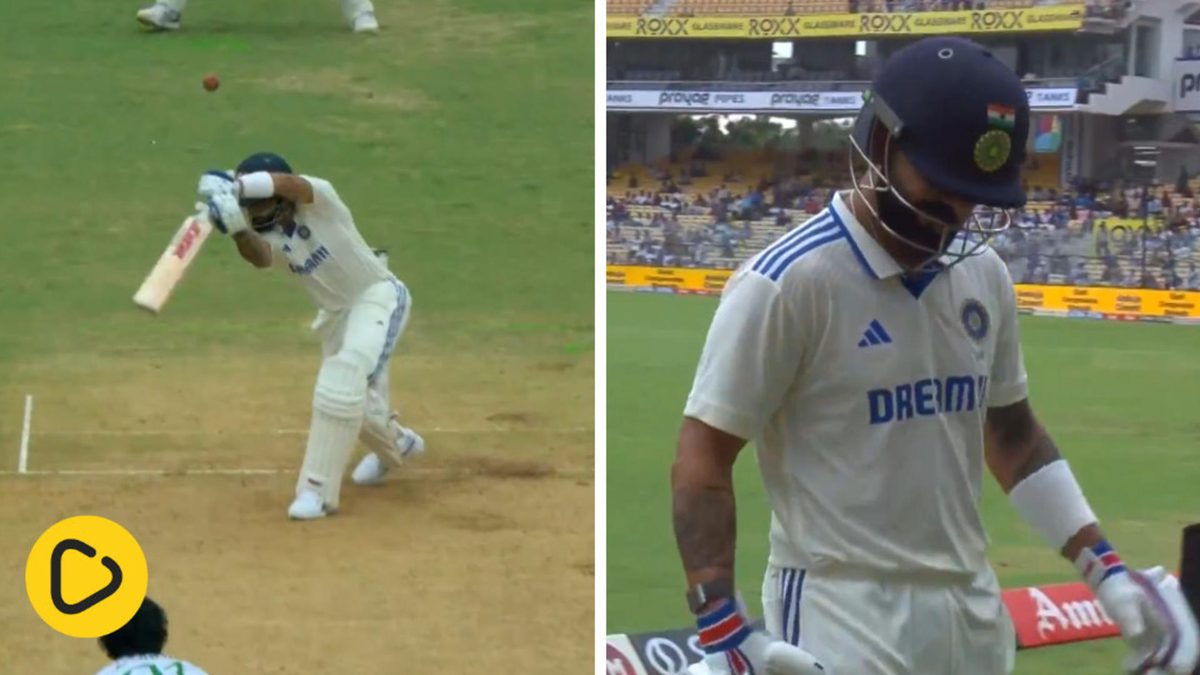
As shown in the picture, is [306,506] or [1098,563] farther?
[306,506]

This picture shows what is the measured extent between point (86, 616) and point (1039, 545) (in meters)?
2.35

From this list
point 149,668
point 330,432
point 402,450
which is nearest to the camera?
point 149,668

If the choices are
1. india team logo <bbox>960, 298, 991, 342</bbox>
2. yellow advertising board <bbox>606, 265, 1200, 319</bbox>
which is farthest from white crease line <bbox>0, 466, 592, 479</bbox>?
yellow advertising board <bbox>606, 265, 1200, 319</bbox>

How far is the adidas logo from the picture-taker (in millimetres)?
1725

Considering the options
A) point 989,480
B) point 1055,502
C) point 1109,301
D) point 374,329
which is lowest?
point 1109,301

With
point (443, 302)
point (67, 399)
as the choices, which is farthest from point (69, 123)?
point (443, 302)

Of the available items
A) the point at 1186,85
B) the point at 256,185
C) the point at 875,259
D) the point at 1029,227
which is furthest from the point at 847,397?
the point at 1029,227

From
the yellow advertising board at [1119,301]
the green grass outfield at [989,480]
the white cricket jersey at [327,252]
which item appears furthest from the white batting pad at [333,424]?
the yellow advertising board at [1119,301]

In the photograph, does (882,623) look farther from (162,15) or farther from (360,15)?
(162,15)

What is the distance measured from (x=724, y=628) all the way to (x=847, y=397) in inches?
9.8

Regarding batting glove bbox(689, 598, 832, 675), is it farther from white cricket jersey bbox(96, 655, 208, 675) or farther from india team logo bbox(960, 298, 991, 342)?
white cricket jersey bbox(96, 655, 208, 675)

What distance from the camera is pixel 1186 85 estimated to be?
622cm

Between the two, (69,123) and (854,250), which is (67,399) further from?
(854,250)

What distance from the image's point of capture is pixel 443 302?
400 cm
